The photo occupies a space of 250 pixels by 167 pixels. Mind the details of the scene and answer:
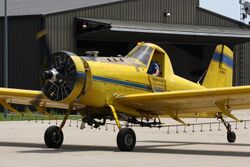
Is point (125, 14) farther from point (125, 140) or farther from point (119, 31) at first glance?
point (125, 140)

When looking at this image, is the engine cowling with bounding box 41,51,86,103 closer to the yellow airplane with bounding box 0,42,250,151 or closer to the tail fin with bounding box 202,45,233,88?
the yellow airplane with bounding box 0,42,250,151

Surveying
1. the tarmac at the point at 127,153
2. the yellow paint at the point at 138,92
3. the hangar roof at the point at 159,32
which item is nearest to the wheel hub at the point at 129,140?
the tarmac at the point at 127,153

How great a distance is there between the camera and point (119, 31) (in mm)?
40031

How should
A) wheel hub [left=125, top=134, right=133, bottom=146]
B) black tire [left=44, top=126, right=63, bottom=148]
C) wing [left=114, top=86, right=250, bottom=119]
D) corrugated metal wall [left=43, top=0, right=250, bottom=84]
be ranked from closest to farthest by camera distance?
wing [left=114, top=86, right=250, bottom=119] < wheel hub [left=125, top=134, right=133, bottom=146] < black tire [left=44, top=126, right=63, bottom=148] < corrugated metal wall [left=43, top=0, right=250, bottom=84]

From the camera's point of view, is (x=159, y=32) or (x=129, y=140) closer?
(x=129, y=140)

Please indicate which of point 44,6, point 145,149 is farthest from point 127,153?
point 44,6

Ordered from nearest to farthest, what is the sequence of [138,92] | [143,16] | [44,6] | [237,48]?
[138,92], [44,6], [143,16], [237,48]

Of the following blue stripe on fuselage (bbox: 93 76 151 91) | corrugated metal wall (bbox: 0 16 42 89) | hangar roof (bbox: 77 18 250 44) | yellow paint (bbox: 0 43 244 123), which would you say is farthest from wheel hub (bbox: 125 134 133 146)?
corrugated metal wall (bbox: 0 16 42 89)

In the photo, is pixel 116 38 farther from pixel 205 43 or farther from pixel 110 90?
pixel 110 90

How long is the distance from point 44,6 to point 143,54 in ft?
94.1

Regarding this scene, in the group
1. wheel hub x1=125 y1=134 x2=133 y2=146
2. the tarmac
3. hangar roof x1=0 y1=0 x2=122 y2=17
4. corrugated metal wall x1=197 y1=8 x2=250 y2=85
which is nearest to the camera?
the tarmac

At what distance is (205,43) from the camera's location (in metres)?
49.1

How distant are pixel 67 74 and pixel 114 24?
25250 millimetres

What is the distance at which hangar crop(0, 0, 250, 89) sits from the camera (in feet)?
131
